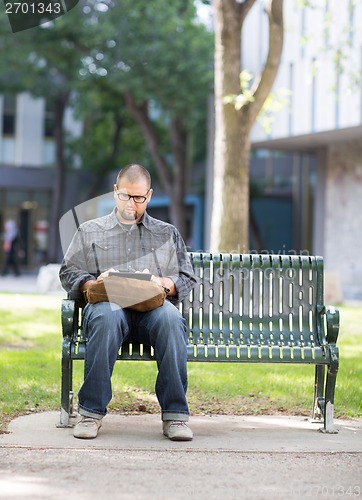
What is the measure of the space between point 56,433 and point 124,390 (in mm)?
1309

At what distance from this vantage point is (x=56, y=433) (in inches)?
195

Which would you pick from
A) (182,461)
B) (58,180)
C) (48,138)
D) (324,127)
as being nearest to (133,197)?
(182,461)

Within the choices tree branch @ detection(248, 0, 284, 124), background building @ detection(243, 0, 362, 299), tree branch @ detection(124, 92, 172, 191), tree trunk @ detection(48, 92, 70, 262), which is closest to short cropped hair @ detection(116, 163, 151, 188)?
tree branch @ detection(248, 0, 284, 124)

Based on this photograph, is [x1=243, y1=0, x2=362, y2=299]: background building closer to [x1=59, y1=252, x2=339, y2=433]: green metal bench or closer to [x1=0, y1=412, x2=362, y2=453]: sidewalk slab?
[x1=59, y1=252, x2=339, y2=433]: green metal bench

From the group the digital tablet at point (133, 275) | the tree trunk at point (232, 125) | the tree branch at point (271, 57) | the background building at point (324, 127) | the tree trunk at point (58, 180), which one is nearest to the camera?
the digital tablet at point (133, 275)

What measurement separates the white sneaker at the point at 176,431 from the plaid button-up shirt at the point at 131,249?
2.45 ft

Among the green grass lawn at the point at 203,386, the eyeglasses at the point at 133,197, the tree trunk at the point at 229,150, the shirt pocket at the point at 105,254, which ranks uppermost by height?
the tree trunk at the point at 229,150

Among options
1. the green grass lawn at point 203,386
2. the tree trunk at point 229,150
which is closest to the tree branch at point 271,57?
the tree trunk at point 229,150

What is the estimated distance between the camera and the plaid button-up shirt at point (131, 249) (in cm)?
526

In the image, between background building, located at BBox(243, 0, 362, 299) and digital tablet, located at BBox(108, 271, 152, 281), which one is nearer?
digital tablet, located at BBox(108, 271, 152, 281)

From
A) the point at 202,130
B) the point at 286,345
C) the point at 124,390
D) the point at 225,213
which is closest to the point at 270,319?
the point at 286,345

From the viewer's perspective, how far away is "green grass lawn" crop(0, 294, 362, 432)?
19.2ft

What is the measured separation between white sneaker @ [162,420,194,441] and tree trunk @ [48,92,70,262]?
2909 cm

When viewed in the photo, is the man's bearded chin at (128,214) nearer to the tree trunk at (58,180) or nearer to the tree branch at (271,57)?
the tree branch at (271,57)
